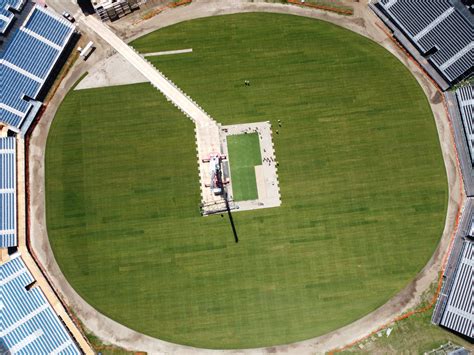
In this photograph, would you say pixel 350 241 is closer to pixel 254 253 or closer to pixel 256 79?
pixel 254 253

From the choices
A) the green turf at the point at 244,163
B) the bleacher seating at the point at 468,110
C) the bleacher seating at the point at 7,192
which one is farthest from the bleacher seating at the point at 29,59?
the bleacher seating at the point at 468,110

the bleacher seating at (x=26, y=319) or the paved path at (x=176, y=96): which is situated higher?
the paved path at (x=176, y=96)

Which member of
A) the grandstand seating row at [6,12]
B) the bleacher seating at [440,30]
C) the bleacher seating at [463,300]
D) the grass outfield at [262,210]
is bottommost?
the bleacher seating at [463,300]

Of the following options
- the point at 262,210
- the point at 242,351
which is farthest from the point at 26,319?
the point at 262,210

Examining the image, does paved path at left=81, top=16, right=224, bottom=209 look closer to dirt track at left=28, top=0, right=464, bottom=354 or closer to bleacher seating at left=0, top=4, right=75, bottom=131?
dirt track at left=28, top=0, right=464, bottom=354

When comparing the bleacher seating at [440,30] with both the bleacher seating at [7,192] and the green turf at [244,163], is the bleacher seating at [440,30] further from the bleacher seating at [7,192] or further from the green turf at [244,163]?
the bleacher seating at [7,192]

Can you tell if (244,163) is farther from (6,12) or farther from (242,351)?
(6,12)
